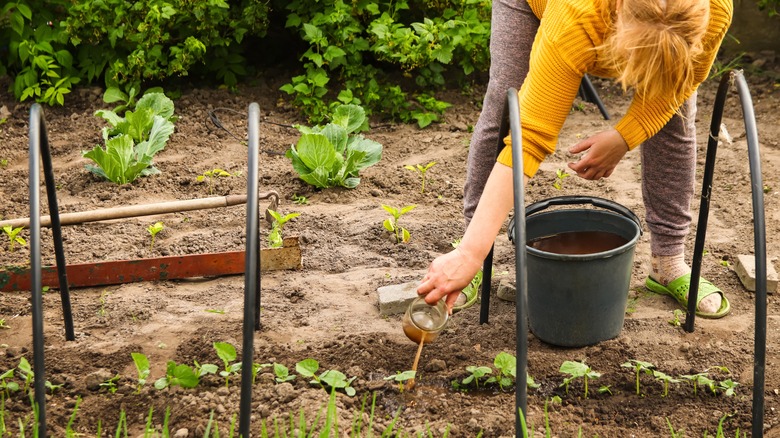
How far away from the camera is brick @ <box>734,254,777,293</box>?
10.0ft

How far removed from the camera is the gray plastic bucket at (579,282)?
8.34ft

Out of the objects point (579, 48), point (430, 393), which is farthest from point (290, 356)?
point (579, 48)

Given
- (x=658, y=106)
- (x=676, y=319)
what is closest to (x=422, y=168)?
A: (x=676, y=319)

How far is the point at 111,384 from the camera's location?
97.0 inches

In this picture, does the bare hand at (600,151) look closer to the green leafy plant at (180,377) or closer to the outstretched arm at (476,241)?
the outstretched arm at (476,241)

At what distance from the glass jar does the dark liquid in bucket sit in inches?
22.6

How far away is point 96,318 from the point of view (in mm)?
2924

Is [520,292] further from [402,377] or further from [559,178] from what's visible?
[559,178]

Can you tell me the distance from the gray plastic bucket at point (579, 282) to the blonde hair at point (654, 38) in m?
0.68

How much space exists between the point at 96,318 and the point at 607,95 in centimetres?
345

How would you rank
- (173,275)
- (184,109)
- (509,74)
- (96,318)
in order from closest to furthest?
(509,74)
(96,318)
(173,275)
(184,109)

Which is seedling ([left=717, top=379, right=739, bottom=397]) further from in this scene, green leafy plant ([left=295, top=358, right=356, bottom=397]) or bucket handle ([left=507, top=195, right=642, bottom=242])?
green leafy plant ([left=295, top=358, right=356, bottom=397])

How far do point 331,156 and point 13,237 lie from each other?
135 cm

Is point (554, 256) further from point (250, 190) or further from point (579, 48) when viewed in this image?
point (250, 190)
